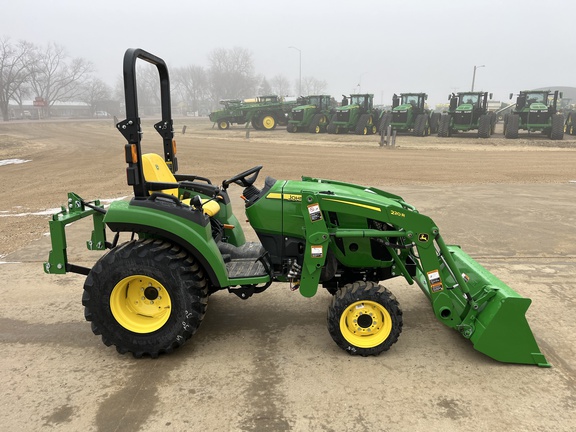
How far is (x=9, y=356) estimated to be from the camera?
126 inches

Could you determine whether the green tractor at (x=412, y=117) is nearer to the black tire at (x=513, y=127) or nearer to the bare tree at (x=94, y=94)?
the black tire at (x=513, y=127)

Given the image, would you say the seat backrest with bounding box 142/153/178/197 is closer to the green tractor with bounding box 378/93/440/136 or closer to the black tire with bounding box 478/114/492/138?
the green tractor with bounding box 378/93/440/136

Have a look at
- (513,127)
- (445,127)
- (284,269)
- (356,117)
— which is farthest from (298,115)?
(284,269)

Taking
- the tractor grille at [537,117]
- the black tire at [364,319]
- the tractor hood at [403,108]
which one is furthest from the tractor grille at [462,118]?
the black tire at [364,319]

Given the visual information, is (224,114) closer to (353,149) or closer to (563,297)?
(353,149)

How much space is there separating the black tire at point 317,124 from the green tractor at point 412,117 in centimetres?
364

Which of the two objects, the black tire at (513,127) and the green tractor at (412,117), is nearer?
the black tire at (513,127)

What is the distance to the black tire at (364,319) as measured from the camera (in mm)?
3086

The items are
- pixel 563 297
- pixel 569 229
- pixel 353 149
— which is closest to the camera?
pixel 563 297

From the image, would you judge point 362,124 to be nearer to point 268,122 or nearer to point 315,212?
point 268,122

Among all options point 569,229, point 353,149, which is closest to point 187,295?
point 569,229

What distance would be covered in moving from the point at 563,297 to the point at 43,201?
8.59 metres

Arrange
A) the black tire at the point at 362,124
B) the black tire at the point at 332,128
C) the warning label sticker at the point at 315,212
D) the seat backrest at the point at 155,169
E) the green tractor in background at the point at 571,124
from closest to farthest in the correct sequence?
the warning label sticker at the point at 315,212
the seat backrest at the point at 155,169
the green tractor in background at the point at 571,124
the black tire at the point at 362,124
the black tire at the point at 332,128

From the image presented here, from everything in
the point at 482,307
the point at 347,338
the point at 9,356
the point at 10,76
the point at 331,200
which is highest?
the point at 10,76
